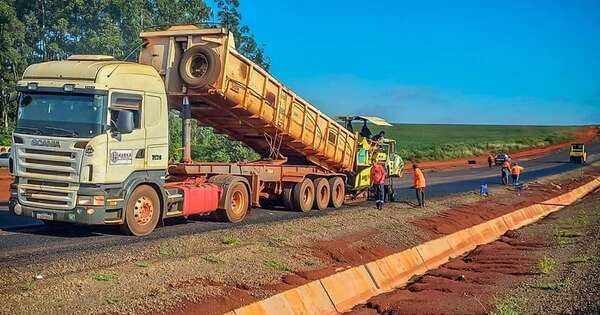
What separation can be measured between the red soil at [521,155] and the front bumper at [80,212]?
39810mm

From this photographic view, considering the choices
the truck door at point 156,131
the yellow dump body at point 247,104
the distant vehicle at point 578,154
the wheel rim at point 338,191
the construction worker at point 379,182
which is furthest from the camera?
the distant vehicle at point 578,154

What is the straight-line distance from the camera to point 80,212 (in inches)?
465

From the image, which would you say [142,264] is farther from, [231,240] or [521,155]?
[521,155]

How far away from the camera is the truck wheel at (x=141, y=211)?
41.5 feet

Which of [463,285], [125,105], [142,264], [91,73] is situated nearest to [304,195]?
[125,105]

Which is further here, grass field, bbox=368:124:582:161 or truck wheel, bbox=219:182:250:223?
grass field, bbox=368:124:582:161

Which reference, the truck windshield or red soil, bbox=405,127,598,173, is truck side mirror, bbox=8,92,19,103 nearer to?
the truck windshield

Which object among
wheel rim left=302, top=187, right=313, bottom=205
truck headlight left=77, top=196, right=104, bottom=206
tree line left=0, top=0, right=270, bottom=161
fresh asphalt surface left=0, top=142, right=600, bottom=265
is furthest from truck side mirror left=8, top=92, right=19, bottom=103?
tree line left=0, top=0, right=270, bottom=161

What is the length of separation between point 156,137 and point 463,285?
646cm

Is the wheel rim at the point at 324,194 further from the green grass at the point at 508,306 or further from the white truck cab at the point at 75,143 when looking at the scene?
the green grass at the point at 508,306

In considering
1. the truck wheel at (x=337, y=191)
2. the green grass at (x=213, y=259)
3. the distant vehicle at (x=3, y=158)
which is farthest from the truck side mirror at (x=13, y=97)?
the distant vehicle at (x=3, y=158)

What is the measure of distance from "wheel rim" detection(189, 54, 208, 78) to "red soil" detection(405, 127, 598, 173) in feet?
120

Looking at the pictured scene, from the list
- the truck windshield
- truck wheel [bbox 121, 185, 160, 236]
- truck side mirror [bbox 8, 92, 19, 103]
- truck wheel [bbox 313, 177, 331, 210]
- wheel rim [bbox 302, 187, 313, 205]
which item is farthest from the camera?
truck wheel [bbox 313, 177, 331, 210]

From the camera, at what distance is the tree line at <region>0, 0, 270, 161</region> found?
34219 millimetres
